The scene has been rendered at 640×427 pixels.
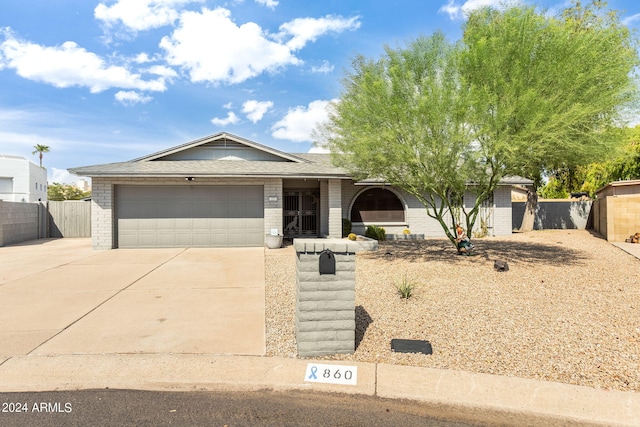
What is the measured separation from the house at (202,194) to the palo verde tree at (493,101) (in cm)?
605

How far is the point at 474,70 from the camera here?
9.25 m

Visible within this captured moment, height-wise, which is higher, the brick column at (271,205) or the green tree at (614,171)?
the green tree at (614,171)

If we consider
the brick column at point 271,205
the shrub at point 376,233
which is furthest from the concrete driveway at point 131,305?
the shrub at point 376,233

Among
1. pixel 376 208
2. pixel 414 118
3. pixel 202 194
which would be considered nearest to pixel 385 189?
pixel 376 208

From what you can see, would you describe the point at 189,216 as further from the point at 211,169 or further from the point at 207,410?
the point at 207,410

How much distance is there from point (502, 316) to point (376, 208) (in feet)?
40.3

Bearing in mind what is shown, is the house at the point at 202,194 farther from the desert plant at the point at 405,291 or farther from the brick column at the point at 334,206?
the desert plant at the point at 405,291

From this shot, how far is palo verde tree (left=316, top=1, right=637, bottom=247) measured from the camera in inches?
334

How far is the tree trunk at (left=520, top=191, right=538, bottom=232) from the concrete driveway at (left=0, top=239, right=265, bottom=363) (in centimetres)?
1650

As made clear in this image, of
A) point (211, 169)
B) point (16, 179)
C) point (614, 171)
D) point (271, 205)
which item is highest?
point (16, 179)

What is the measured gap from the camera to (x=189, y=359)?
437 centimetres

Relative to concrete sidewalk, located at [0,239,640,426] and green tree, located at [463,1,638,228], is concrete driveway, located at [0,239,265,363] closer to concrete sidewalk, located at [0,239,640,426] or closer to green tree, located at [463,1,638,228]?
Result: concrete sidewalk, located at [0,239,640,426]

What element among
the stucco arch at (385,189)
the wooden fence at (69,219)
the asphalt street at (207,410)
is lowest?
the asphalt street at (207,410)

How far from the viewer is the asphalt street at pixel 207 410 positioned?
3214 millimetres
